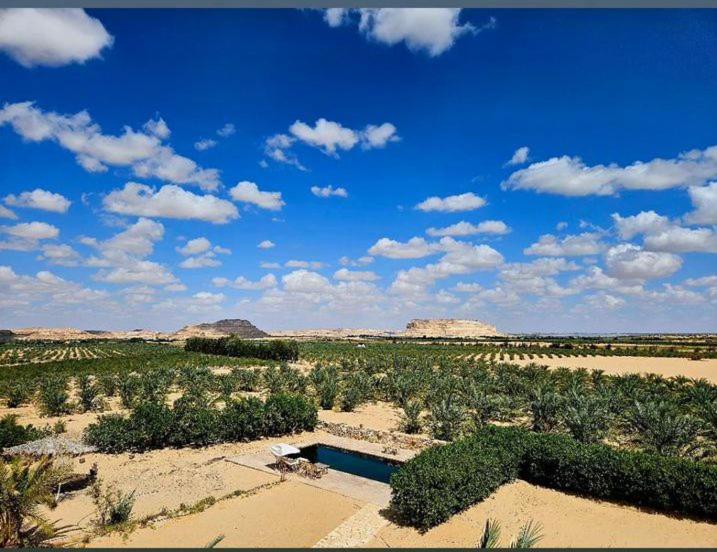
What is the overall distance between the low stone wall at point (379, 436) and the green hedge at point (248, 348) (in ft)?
130

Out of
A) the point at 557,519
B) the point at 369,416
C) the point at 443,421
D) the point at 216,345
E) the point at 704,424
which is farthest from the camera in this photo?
the point at 216,345

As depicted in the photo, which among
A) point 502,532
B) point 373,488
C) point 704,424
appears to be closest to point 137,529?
point 373,488

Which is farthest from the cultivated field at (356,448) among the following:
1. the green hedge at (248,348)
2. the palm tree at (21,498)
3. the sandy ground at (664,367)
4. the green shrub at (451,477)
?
the green hedge at (248,348)

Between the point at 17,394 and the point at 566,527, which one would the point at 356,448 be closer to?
the point at 566,527

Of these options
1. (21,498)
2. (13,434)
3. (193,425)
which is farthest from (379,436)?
(13,434)

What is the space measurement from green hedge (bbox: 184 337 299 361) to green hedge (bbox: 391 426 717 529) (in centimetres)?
4732

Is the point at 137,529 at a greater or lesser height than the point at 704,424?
lesser

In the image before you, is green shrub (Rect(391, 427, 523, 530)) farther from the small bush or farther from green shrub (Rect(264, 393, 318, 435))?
green shrub (Rect(264, 393, 318, 435))

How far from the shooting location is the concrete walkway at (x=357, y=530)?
30.9 feet

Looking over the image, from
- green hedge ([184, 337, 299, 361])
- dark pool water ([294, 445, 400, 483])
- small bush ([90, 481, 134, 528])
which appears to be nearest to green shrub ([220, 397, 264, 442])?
dark pool water ([294, 445, 400, 483])

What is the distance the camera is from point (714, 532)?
9.87 metres

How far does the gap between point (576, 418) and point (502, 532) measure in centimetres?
801

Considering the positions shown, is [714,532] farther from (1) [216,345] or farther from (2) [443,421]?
(1) [216,345]

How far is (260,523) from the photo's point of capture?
10703 mm
